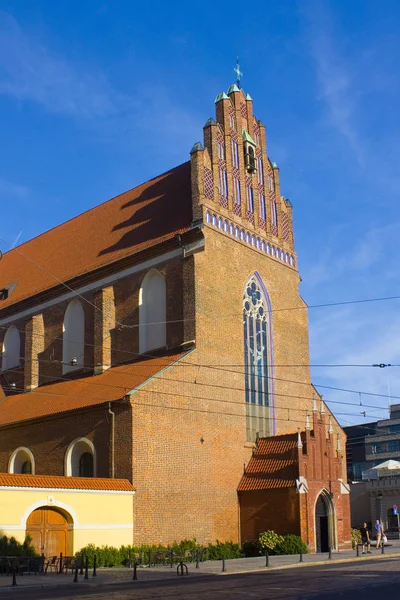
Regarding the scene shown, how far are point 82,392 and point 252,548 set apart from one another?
9.22 meters

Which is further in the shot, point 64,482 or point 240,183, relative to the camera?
point 240,183

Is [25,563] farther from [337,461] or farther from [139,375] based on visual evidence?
[337,461]

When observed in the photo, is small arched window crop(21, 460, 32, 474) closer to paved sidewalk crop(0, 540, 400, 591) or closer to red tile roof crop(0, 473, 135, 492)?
red tile roof crop(0, 473, 135, 492)

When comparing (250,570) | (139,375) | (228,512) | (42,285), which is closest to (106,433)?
(139,375)

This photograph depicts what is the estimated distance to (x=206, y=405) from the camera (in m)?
29.1

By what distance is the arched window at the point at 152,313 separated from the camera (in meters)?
31.6

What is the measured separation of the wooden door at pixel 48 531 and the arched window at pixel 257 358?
973 centimetres

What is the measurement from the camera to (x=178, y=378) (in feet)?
91.7

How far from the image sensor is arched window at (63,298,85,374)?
1377 inches

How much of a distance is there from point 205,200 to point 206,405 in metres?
8.63

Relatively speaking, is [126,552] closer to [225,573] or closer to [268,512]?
[225,573]

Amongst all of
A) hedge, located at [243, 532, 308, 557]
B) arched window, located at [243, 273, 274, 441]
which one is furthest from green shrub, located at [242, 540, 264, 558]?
arched window, located at [243, 273, 274, 441]

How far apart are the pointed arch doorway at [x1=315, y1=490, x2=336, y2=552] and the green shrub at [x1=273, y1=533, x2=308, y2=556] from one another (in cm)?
231

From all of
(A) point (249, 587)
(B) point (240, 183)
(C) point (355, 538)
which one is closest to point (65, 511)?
(A) point (249, 587)
